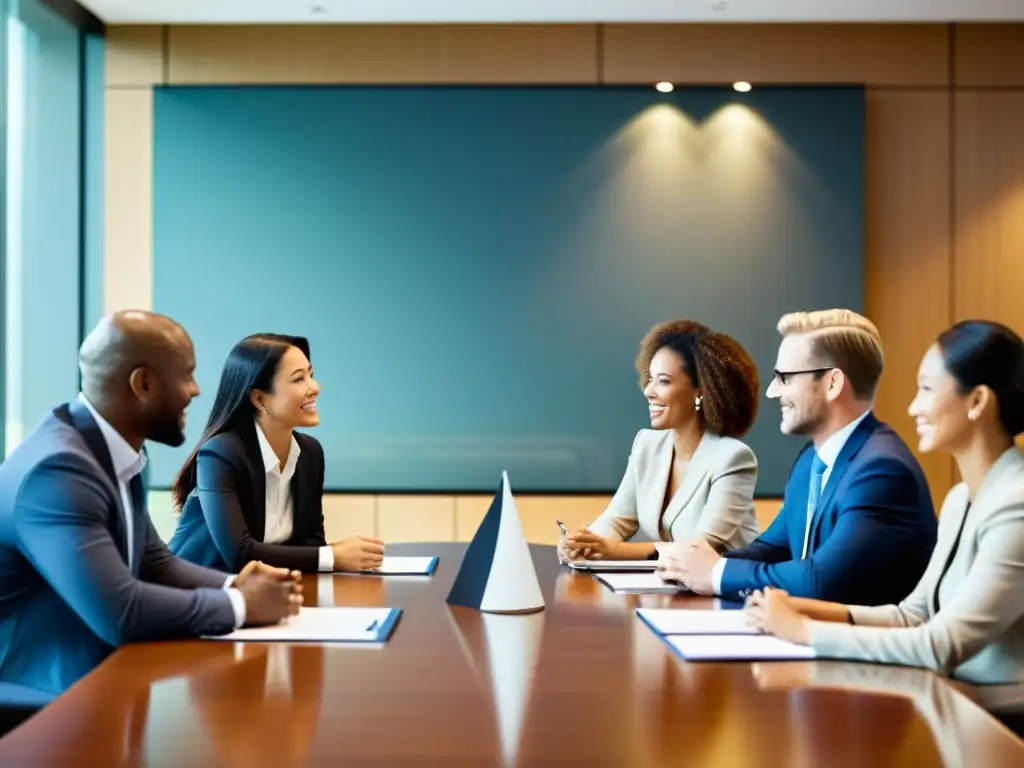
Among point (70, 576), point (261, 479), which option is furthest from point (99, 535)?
point (261, 479)

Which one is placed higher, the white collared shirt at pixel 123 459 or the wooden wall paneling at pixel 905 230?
the wooden wall paneling at pixel 905 230

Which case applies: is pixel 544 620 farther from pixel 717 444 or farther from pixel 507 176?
pixel 507 176

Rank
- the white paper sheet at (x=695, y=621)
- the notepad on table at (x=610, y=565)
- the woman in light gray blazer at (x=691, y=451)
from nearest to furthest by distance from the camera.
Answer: the white paper sheet at (x=695, y=621)
the notepad on table at (x=610, y=565)
the woman in light gray blazer at (x=691, y=451)

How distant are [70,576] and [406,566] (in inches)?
47.3

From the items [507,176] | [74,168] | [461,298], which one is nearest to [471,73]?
[507,176]

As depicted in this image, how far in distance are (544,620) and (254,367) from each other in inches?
56.0

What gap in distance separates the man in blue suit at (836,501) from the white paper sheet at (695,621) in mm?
214

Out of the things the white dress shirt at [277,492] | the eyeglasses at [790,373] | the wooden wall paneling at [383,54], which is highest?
the wooden wall paneling at [383,54]

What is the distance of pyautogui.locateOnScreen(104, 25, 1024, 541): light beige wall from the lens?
584cm

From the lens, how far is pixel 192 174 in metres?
5.87

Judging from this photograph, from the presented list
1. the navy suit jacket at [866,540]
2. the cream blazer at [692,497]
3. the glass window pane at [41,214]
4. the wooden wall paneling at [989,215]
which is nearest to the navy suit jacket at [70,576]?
the navy suit jacket at [866,540]

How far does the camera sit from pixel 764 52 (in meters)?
5.84

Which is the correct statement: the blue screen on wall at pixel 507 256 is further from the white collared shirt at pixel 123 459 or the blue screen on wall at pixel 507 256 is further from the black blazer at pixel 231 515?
the white collared shirt at pixel 123 459

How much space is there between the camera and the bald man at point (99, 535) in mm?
2062
